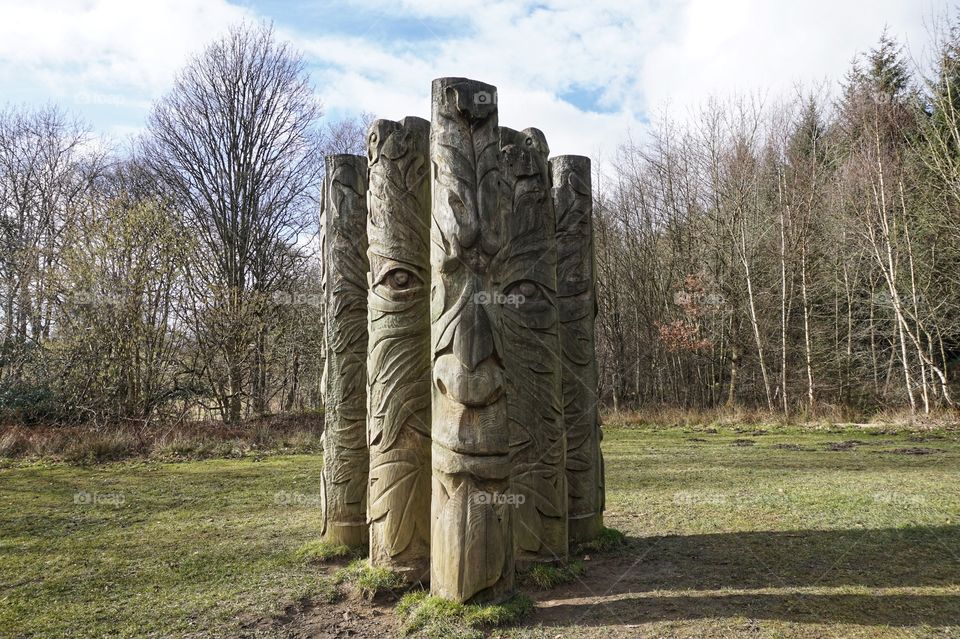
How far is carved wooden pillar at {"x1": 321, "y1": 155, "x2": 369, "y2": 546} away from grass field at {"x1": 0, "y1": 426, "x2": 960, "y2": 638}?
69cm

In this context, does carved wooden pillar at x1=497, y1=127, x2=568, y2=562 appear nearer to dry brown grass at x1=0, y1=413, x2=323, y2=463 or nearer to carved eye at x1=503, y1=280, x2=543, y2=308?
carved eye at x1=503, y1=280, x2=543, y2=308

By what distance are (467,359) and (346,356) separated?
2201 millimetres

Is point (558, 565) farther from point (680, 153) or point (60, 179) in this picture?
point (60, 179)

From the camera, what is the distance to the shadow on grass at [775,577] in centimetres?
408

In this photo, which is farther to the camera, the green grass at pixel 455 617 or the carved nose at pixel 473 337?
the carved nose at pixel 473 337

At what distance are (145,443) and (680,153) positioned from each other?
19.6 m

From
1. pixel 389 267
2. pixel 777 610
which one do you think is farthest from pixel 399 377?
pixel 777 610

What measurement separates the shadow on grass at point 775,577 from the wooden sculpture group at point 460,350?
1.80 ft

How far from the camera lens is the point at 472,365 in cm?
400

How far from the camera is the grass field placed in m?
4.12

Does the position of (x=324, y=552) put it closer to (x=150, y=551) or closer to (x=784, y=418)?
(x=150, y=551)

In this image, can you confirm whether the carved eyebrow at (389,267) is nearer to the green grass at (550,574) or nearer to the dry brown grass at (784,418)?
the green grass at (550,574)

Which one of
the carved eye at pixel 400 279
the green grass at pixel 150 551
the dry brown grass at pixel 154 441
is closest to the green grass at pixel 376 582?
the green grass at pixel 150 551

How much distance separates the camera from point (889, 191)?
55.1 ft
